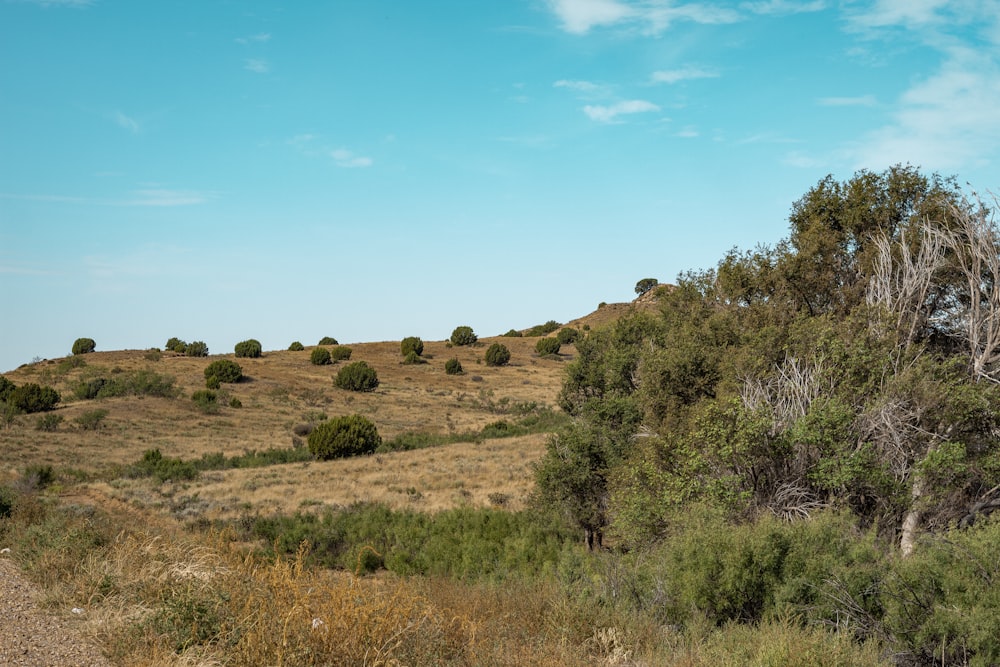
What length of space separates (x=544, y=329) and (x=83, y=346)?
55.9m

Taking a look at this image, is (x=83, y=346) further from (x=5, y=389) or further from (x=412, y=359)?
(x=412, y=359)

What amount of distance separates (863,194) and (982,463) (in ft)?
24.9

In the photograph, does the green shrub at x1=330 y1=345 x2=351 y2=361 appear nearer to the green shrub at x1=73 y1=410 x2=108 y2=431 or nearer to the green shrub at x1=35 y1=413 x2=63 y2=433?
the green shrub at x1=73 y1=410 x2=108 y2=431

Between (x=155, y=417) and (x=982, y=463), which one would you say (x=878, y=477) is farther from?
(x=155, y=417)

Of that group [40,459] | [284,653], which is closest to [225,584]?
[284,653]

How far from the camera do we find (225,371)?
192 ft

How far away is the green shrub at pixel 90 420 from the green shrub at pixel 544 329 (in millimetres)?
60297

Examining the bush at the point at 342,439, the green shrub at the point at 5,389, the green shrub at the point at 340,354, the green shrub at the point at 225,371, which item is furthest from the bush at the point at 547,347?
the green shrub at the point at 5,389

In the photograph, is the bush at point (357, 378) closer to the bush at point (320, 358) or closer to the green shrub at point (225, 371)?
the bush at point (320, 358)

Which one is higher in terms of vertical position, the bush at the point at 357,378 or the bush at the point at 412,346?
the bush at the point at 412,346

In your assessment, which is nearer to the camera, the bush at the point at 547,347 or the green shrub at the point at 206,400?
the green shrub at the point at 206,400

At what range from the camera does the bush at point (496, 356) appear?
75.2 meters

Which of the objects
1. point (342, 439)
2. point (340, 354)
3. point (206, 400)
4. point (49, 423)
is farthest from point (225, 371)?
point (342, 439)

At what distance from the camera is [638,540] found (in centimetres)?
1505
